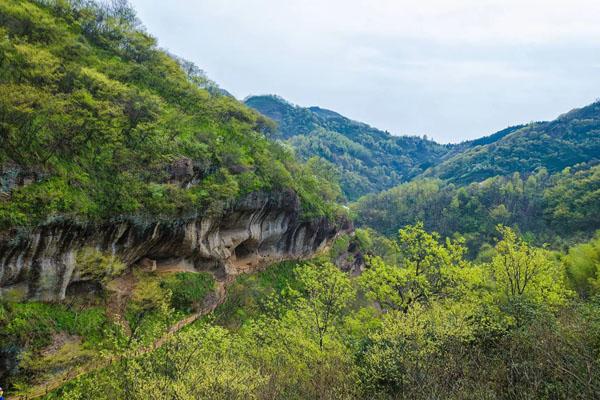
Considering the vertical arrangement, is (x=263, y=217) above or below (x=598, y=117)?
below

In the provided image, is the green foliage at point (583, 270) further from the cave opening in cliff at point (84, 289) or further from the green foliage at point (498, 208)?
the green foliage at point (498, 208)

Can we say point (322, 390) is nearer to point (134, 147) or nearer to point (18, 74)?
point (134, 147)

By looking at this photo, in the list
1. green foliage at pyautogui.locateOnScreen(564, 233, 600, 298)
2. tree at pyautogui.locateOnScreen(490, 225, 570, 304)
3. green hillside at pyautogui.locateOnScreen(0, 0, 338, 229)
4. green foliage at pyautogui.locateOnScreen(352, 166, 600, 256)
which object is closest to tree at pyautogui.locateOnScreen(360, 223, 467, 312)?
tree at pyautogui.locateOnScreen(490, 225, 570, 304)

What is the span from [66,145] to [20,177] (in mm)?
3725

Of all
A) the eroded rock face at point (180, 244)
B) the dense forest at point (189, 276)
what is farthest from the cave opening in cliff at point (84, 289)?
the eroded rock face at point (180, 244)

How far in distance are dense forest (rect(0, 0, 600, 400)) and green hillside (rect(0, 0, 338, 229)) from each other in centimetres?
13

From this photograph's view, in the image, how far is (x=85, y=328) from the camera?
65.1 feet

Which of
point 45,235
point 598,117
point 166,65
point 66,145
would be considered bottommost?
point 45,235

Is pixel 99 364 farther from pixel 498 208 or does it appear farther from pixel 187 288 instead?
pixel 498 208

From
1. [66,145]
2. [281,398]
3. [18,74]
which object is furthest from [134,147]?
[281,398]

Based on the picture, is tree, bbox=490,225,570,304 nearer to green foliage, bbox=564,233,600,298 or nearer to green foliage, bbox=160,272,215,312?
green foliage, bbox=564,233,600,298

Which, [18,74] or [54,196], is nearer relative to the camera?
[54,196]

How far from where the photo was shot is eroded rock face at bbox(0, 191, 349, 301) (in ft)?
59.0

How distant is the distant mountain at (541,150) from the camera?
14938 cm
